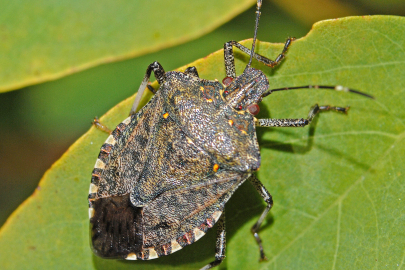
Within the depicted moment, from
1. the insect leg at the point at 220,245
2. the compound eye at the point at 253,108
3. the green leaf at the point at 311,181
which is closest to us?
the green leaf at the point at 311,181

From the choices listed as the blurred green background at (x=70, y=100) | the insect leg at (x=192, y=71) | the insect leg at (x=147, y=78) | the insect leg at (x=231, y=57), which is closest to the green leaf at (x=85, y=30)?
the insect leg at (x=147, y=78)

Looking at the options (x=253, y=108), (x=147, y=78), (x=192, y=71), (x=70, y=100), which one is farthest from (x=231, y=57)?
(x=70, y=100)

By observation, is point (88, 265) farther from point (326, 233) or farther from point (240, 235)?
point (326, 233)

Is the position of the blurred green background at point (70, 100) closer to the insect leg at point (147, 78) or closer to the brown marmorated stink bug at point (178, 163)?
the insect leg at point (147, 78)

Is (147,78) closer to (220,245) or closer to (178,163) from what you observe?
(178,163)

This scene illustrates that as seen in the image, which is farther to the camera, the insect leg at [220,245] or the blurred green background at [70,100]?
the blurred green background at [70,100]

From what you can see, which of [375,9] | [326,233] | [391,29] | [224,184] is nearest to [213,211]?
[224,184]
